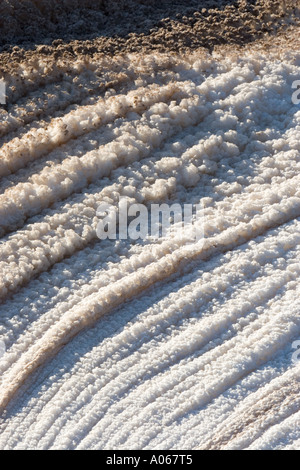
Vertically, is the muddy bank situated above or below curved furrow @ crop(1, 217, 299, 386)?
above

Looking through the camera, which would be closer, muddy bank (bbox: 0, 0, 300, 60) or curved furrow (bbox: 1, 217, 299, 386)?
curved furrow (bbox: 1, 217, 299, 386)

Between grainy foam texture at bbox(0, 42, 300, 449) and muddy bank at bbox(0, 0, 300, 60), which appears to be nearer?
grainy foam texture at bbox(0, 42, 300, 449)

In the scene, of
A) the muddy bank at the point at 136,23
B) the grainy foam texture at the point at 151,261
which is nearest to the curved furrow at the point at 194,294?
the grainy foam texture at the point at 151,261

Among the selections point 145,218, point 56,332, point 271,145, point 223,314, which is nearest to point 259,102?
point 271,145

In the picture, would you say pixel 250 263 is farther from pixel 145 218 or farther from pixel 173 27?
pixel 173 27

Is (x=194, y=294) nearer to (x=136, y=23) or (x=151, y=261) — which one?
(x=151, y=261)

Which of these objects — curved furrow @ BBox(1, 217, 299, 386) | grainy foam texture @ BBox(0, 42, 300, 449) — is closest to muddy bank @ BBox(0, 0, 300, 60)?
grainy foam texture @ BBox(0, 42, 300, 449)

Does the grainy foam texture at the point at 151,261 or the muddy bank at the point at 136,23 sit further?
the muddy bank at the point at 136,23

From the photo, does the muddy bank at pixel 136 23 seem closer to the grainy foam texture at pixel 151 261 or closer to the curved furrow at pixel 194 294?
the grainy foam texture at pixel 151 261

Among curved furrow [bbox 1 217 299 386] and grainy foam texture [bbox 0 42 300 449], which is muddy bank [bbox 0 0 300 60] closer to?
grainy foam texture [bbox 0 42 300 449]
